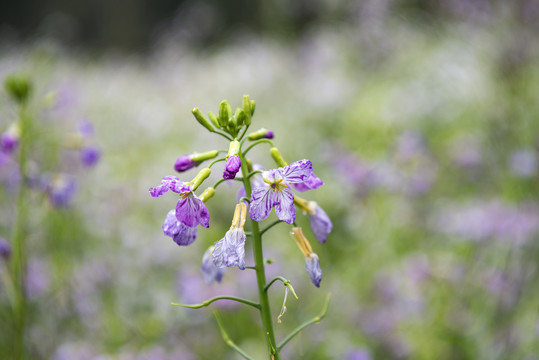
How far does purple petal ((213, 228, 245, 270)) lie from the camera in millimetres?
1258

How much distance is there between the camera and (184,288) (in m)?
2.98

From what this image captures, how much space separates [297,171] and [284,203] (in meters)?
0.10

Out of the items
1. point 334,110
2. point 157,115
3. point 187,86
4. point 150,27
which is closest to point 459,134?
point 334,110

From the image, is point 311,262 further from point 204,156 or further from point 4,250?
point 4,250

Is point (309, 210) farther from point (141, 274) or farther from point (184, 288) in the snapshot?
point (141, 274)

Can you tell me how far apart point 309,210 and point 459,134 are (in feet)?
15.3

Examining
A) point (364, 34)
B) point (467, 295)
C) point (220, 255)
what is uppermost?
point (364, 34)

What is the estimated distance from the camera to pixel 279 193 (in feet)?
4.19

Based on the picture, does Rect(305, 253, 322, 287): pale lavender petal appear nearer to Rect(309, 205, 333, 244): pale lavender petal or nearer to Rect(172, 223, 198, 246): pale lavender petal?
Rect(309, 205, 333, 244): pale lavender petal

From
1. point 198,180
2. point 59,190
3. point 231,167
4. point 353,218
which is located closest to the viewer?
point 231,167

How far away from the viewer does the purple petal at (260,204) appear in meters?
1.24

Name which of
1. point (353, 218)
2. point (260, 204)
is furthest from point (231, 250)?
point (353, 218)

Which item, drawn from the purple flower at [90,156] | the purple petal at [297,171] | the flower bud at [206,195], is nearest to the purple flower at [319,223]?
the purple petal at [297,171]

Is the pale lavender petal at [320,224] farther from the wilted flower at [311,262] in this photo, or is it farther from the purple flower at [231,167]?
the purple flower at [231,167]
